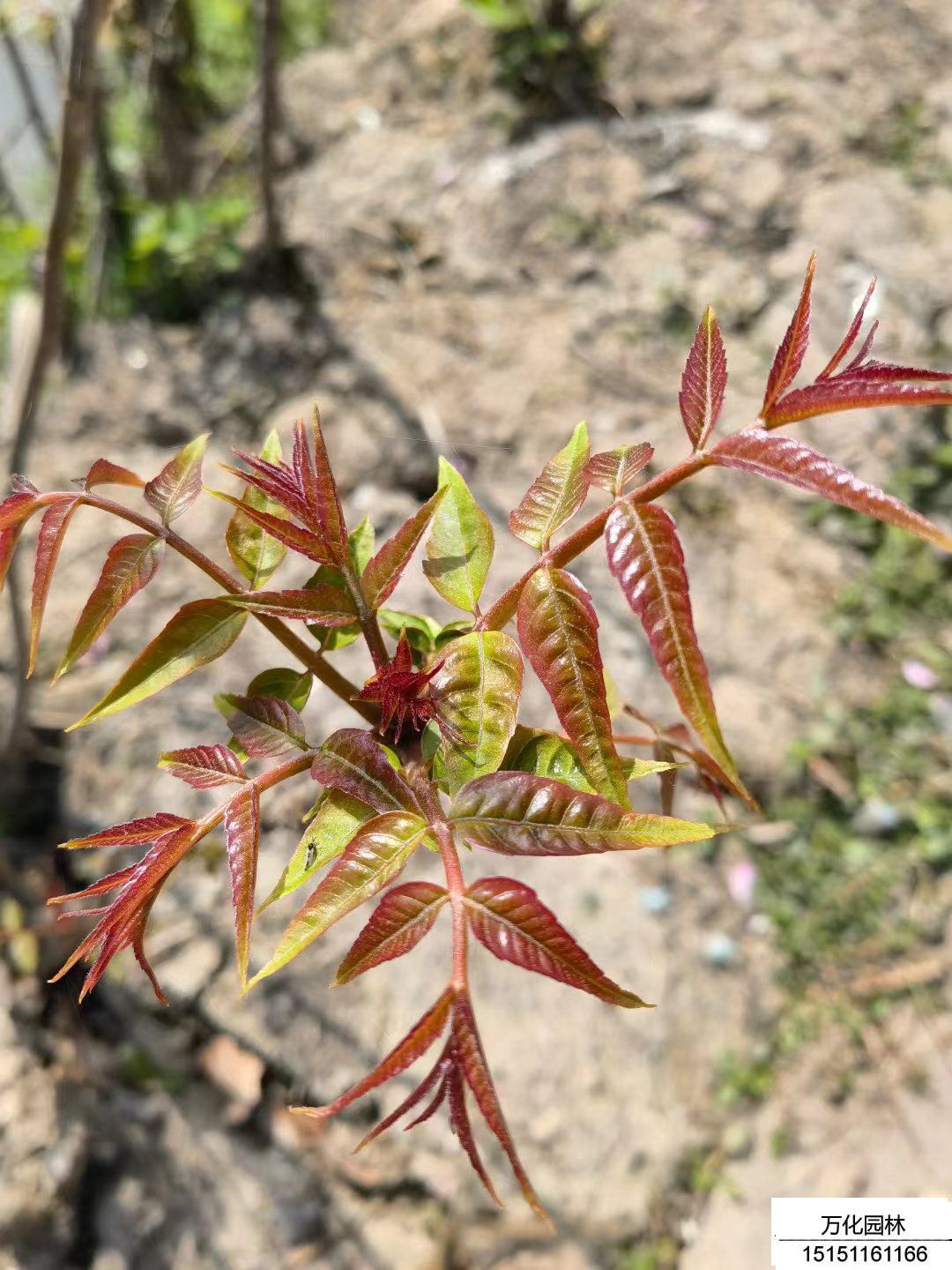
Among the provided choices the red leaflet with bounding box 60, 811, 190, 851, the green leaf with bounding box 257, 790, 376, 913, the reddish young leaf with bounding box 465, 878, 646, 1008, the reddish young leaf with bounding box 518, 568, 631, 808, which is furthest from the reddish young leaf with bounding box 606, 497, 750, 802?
the red leaflet with bounding box 60, 811, 190, 851

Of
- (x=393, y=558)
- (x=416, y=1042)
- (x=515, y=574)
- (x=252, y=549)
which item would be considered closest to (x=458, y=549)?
(x=393, y=558)

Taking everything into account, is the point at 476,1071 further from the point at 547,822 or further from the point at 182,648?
the point at 182,648

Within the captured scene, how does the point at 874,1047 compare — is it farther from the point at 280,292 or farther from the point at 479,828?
the point at 280,292

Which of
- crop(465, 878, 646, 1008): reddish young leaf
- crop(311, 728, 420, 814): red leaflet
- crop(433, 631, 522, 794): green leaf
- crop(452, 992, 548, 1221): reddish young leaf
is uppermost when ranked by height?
crop(433, 631, 522, 794): green leaf

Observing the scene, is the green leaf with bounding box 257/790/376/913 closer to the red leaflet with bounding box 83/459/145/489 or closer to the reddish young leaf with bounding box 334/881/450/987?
the reddish young leaf with bounding box 334/881/450/987

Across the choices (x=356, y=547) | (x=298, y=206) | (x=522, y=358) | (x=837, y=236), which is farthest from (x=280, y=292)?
(x=356, y=547)
